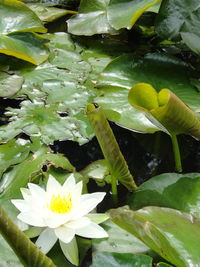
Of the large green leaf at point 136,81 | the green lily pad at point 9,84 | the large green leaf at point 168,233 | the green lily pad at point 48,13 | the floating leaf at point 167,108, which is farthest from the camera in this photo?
the green lily pad at point 48,13

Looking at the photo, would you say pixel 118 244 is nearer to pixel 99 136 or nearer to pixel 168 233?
pixel 168 233

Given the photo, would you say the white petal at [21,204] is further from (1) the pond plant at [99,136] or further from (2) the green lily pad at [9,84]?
(2) the green lily pad at [9,84]

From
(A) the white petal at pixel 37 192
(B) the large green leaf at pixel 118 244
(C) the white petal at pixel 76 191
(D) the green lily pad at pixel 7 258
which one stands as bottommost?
(D) the green lily pad at pixel 7 258

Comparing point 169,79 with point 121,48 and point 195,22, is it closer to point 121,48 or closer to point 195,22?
point 195,22

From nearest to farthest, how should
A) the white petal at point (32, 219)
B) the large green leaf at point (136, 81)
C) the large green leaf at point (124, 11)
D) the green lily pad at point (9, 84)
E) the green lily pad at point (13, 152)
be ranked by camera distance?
the white petal at point (32, 219), the green lily pad at point (13, 152), the large green leaf at point (136, 81), the green lily pad at point (9, 84), the large green leaf at point (124, 11)

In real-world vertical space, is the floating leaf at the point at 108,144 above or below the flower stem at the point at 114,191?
above

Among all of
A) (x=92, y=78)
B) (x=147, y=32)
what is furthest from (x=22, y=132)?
(x=147, y=32)

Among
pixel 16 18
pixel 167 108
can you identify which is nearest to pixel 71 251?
pixel 167 108

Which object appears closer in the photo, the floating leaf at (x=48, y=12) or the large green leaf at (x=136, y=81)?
the large green leaf at (x=136, y=81)

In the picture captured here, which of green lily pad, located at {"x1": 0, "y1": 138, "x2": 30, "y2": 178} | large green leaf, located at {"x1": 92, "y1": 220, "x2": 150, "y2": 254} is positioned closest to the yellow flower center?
large green leaf, located at {"x1": 92, "y1": 220, "x2": 150, "y2": 254}

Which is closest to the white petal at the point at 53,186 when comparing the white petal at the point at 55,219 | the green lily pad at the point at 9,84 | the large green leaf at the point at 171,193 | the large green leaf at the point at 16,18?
the white petal at the point at 55,219
